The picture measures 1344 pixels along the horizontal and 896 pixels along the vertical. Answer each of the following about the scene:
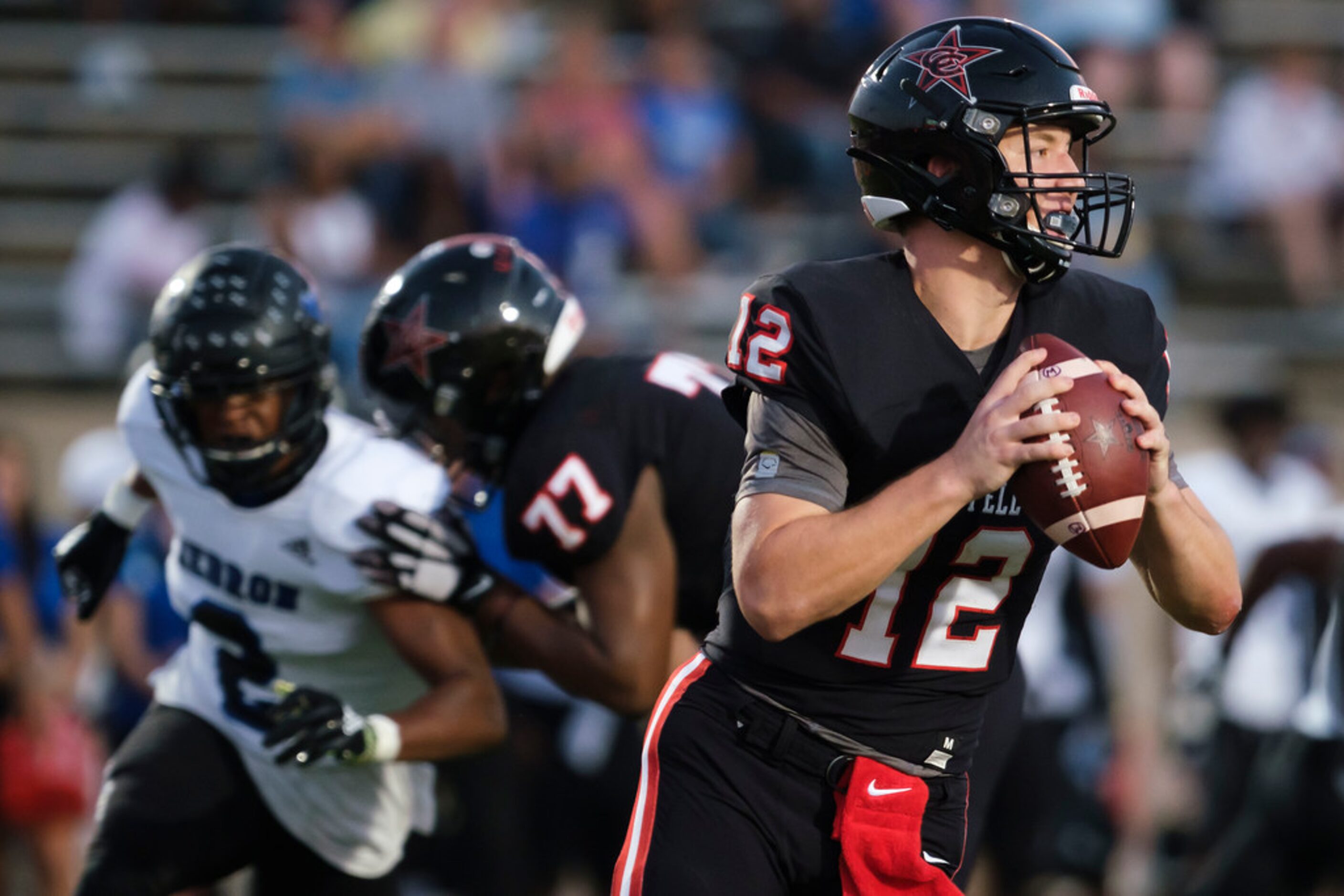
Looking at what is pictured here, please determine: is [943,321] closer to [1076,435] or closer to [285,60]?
[1076,435]

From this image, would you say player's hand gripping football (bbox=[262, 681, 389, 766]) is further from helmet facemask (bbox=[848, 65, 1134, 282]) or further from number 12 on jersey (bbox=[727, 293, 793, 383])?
helmet facemask (bbox=[848, 65, 1134, 282])

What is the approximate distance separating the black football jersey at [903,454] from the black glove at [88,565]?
5.86ft

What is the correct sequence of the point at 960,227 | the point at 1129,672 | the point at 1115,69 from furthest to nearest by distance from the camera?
the point at 1115,69
the point at 1129,672
the point at 960,227

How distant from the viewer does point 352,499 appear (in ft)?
12.0

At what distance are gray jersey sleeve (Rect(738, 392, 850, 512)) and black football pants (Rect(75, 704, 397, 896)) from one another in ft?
5.45

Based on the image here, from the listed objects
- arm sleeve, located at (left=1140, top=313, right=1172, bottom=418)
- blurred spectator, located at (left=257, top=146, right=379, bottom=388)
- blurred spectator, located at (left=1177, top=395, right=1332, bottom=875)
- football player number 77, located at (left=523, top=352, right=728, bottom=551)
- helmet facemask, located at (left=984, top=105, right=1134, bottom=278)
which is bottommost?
blurred spectator, located at (left=1177, top=395, right=1332, bottom=875)

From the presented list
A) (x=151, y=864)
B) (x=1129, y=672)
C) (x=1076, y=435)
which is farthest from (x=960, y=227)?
(x=1129, y=672)

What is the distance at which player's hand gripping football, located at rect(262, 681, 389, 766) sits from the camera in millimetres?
3363

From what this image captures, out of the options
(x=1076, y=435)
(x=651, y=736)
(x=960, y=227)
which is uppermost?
(x=960, y=227)

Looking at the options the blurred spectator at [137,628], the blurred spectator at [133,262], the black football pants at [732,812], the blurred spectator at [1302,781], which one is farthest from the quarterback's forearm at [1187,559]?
the blurred spectator at [133,262]

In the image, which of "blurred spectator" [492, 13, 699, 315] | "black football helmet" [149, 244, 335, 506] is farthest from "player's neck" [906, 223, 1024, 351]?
"blurred spectator" [492, 13, 699, 315]

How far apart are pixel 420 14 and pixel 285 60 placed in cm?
74

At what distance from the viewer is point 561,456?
12.1 feet

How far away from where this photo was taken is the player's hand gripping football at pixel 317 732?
336 cm
